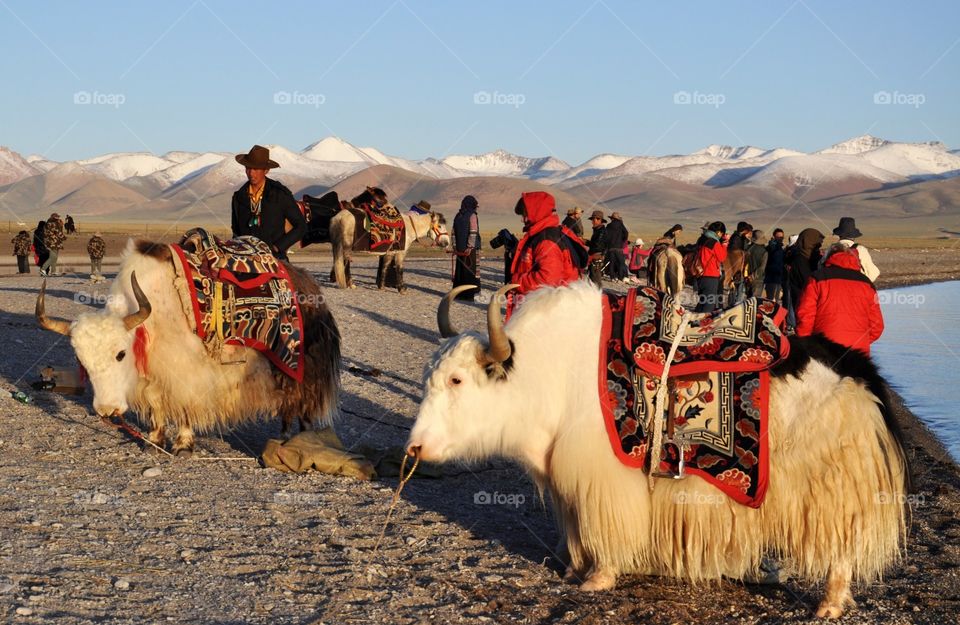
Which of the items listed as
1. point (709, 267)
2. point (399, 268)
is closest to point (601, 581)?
point (709, 267)

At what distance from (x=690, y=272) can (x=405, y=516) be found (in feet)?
29.8

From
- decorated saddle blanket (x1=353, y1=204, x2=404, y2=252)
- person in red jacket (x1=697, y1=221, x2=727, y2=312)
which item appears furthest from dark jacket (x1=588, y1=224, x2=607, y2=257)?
person in red jacket (x1=697, y1=221, x2=727, y2=312)

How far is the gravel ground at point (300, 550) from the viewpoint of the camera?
414 cm

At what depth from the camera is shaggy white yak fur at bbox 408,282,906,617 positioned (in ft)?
13.9

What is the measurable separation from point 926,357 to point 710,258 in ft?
11.3

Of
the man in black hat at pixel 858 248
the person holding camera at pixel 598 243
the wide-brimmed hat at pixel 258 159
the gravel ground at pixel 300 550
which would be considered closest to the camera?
the gravel ground at pixel 300 550

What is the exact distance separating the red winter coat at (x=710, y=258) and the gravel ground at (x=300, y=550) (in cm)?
615

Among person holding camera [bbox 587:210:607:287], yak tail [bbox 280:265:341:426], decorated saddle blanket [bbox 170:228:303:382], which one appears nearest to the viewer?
decorated saddle blanket [bbox 170:228:303:382]

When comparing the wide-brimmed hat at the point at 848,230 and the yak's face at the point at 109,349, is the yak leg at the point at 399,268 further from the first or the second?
the yak's face at the point at 109,349

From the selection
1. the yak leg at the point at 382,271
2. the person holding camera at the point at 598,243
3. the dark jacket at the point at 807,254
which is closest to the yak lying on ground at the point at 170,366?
the dark jacket at the point at 807,254

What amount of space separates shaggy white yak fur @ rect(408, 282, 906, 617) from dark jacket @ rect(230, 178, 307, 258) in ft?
11.6

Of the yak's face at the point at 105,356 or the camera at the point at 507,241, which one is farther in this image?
the camera at the point at 507,241

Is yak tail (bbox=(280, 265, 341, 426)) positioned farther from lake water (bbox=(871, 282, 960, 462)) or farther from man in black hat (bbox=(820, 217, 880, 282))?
lake water (bbox=(871, 282, 960, 462))

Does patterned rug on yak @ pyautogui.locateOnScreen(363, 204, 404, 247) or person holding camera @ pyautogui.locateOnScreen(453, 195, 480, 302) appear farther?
patterned rug on yak @ pyautogui.locateOnScreen(363, 204, 404, 247)
